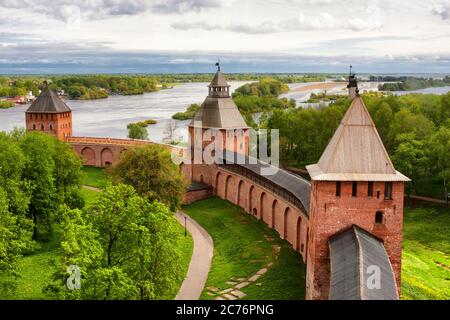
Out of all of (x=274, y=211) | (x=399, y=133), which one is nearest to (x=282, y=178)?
(x=274, y=211)

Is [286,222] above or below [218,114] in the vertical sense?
below

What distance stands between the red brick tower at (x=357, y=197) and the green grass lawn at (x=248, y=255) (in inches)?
154

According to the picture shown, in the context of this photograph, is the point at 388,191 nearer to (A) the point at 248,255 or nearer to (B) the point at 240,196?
(A) the point at 248,255

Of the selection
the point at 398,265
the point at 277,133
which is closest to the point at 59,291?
the point at 398,265

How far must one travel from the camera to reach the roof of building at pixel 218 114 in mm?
41438

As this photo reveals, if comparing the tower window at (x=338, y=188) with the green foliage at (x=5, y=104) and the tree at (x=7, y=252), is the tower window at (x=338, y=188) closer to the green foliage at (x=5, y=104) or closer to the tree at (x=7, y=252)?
the tree at (x=7, y=252)

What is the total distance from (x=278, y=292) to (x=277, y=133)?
105 ft

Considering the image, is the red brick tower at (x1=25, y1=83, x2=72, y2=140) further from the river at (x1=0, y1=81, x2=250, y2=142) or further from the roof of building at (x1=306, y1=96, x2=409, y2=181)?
the roof of building at (x1=306, y1=96, x2=409, y2=181)

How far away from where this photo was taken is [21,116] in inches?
3693

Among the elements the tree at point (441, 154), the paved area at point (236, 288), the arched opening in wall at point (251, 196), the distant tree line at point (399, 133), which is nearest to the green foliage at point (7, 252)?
the paved area at point (236, 288)

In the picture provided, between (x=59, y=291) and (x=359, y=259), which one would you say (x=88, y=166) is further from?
(x=359, y=259)

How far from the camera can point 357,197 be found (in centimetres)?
1930

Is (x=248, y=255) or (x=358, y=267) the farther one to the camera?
(x=248, y=255)

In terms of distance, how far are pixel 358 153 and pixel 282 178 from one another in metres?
11.9
